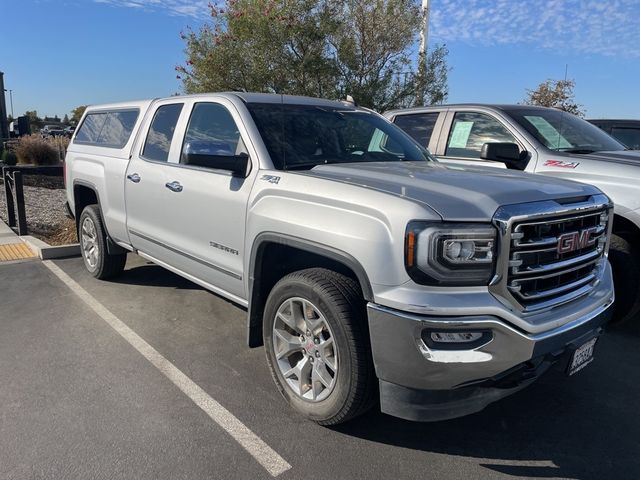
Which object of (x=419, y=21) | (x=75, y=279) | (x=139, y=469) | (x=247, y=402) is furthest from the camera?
(x=419, y=21)

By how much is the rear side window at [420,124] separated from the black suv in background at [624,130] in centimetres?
432

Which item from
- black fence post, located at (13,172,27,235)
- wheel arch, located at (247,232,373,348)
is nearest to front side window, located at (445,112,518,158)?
wheel arch, located at (247,232,373,348)

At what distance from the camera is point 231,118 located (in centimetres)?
392

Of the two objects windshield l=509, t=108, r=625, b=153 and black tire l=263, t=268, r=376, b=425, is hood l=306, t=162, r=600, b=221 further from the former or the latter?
windshield l=509, t=108, r=625, b=153

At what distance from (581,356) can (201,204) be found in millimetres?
2702

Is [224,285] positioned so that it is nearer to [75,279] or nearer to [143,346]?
[143,346]

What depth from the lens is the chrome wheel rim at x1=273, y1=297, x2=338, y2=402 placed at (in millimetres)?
2990

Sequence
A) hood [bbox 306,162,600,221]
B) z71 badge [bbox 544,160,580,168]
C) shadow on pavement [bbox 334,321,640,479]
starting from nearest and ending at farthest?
1. hood [bbox 306,162,600,221]
2. shadow on pavement [bbox 334,321,640,479]
3. z71 badge [bbox 544,160,580,168]

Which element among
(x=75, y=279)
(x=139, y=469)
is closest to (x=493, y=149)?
(x=139, y=469)

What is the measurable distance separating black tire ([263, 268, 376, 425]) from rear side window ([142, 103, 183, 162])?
2.16 metres

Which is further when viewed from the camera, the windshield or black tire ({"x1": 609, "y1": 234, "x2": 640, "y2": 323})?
the windshield

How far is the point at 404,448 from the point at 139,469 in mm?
1432

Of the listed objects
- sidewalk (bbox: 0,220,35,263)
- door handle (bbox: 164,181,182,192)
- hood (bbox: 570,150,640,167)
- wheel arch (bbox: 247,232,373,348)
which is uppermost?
hood (bbox: 570,150,640,167)

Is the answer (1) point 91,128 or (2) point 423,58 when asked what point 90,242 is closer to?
(1) point 91,128
